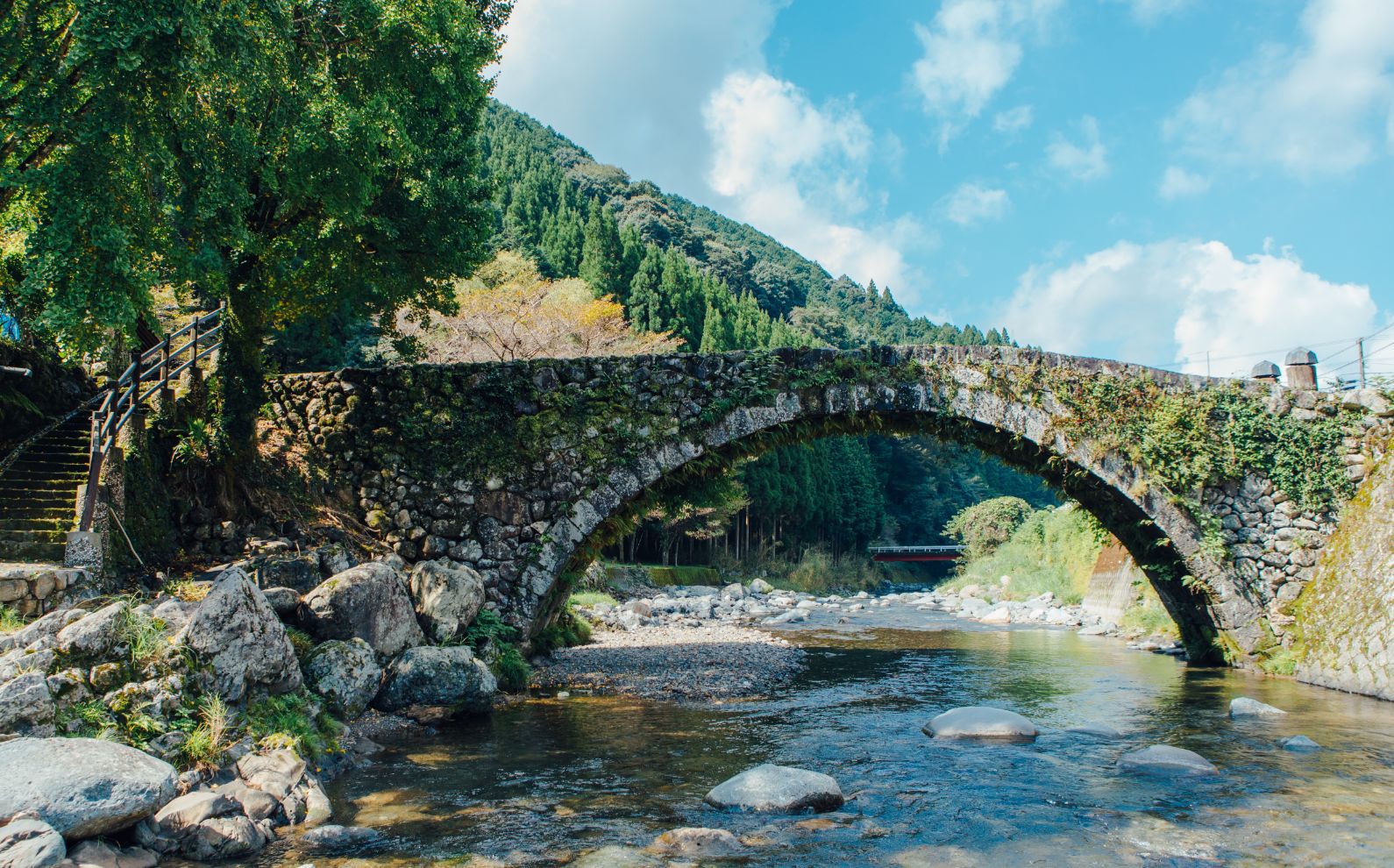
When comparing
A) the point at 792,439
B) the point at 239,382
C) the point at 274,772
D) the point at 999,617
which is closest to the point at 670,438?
the point at 792,439

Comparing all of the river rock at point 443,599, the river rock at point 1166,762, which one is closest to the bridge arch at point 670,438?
the river rock at point 443,599

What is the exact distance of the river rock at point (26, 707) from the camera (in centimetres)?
541

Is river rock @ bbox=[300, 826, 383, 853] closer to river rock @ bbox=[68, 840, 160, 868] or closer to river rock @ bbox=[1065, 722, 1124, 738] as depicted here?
river rock @ bbox=[68, 840, 160, 868]

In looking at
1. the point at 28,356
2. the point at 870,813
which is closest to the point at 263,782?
the point at 870,813

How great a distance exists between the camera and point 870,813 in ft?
19.4

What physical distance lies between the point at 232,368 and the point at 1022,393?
10.6 meters

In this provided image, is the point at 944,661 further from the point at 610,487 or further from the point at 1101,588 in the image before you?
the point at 1101,588

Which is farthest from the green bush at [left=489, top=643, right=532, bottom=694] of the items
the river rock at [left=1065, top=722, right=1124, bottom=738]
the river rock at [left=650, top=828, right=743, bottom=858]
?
the river rock at [left=1065, top=722, right=1124, bottom=738]

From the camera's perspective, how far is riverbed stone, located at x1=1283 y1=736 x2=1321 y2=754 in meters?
7.68

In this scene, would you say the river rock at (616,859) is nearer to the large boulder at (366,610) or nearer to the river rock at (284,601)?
the large boulder at (366,610)

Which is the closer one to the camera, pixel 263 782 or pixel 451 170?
pixel 263 782

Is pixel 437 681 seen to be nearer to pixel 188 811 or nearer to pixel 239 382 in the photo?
pixel 188 811

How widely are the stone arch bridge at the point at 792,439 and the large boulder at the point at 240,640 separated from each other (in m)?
4.51

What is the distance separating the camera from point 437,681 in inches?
357
